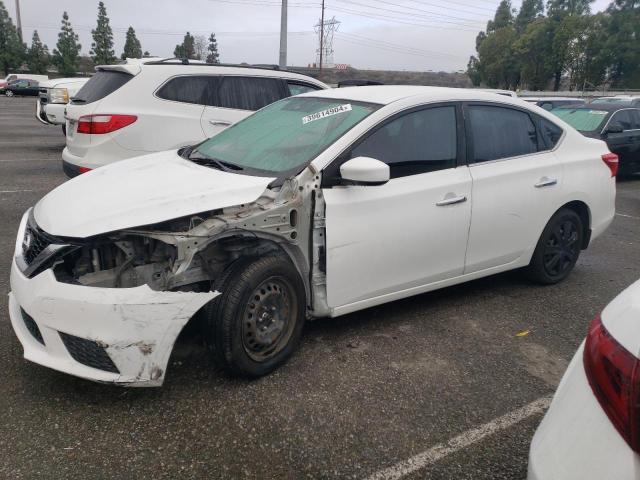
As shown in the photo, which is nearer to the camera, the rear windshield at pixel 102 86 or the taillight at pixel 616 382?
the taillight at pixel 616 382

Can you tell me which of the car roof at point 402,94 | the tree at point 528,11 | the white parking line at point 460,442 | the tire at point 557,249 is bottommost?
the white parking line at point 460,442

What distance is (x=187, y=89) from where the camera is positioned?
658 cm

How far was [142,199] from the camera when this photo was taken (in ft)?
9.68

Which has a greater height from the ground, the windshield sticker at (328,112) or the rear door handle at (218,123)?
the windshield sticker at (328,112)

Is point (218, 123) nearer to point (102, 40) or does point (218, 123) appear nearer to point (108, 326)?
point (108, 326)

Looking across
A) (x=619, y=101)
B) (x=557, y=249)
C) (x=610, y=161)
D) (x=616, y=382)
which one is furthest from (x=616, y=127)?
(x=616, y=382)

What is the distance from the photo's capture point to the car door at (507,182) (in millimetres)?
4008

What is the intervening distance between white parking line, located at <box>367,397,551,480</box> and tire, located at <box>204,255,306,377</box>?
3.27ft

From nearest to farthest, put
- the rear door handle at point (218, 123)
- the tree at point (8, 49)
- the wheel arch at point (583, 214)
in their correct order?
the wheel arch at point (583, 214) < the rear door handle at point (218, 123) < the tree at point (8, 49)

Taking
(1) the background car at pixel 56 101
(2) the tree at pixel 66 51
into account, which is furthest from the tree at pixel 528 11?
(1) the background car at pixel 56 101

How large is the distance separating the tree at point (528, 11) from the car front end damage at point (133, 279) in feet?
270

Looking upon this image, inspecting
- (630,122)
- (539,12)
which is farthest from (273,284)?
(539,12)

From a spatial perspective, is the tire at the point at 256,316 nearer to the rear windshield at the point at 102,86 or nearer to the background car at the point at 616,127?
the rear windshield at the point at 102,86

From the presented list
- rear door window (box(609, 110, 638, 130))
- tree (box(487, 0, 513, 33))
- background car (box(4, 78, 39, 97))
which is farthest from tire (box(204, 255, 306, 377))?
tree (box(487, 0, 513, 33))
